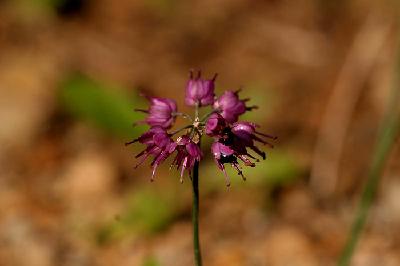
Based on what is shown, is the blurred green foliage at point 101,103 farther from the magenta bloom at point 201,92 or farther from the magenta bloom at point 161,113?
the magenta bloom at point 201,92

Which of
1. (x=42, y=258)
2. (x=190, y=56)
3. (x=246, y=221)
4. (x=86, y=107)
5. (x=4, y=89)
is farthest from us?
(x=190, y=56)

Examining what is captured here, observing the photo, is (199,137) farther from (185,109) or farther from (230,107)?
(185,109)

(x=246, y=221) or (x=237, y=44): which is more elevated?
(x=237, y=44)

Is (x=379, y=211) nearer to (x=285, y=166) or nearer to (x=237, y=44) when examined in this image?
(x=285, y=166)

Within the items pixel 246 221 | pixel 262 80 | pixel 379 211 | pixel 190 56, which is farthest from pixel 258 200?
pixel 190 56

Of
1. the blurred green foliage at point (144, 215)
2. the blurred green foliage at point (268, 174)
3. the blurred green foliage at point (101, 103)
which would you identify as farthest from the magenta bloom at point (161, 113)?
the blurred green foliage at point (101, 103)

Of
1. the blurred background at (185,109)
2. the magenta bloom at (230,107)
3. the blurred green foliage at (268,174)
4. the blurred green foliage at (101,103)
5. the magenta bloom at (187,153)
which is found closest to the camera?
the magenta bloom at (187,153)
